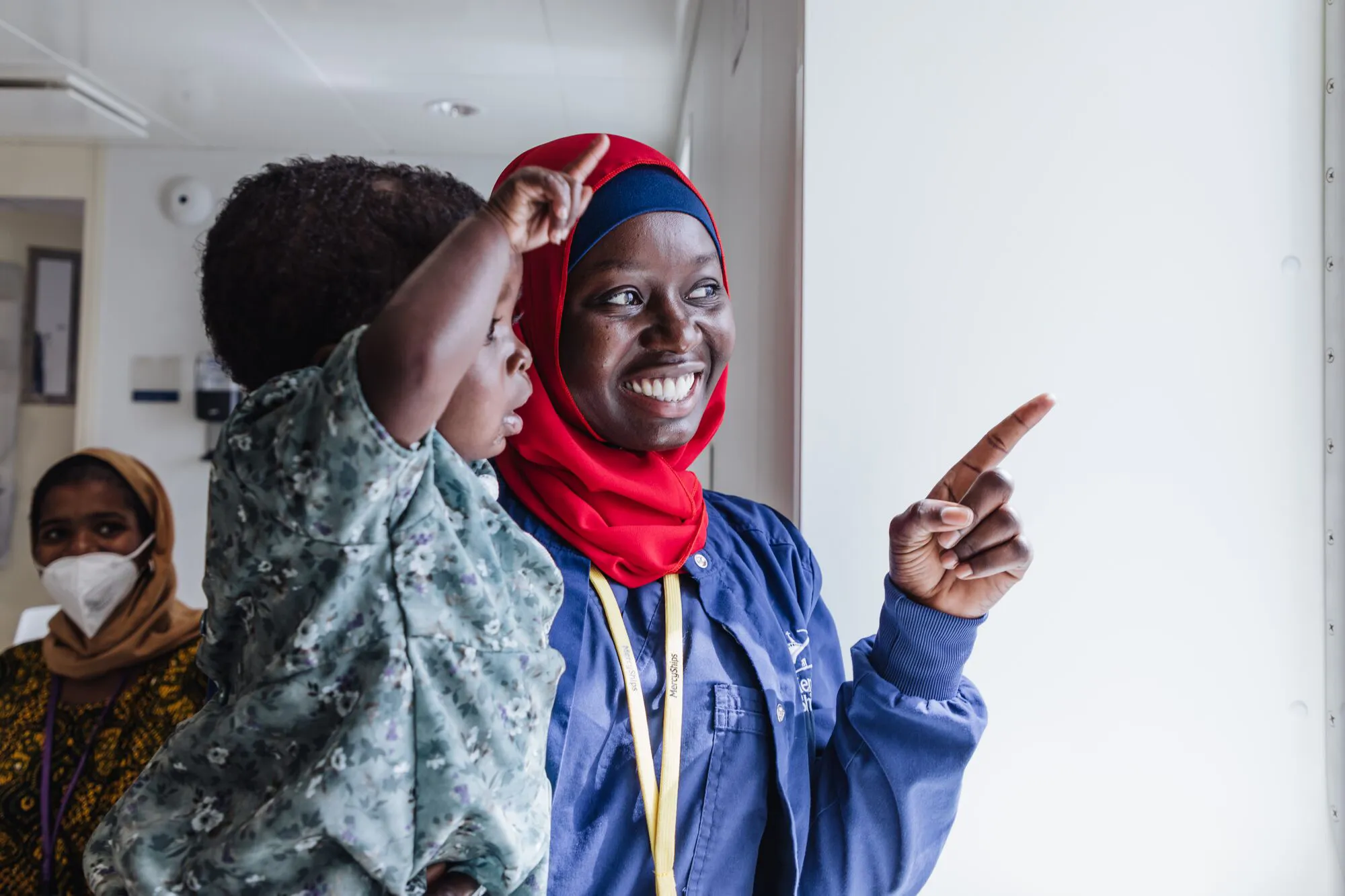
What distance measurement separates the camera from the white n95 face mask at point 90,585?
1.90 meters

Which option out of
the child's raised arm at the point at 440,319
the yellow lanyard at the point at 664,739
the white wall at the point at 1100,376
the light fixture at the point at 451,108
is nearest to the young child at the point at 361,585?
the child's raised arm at the point at 440,319

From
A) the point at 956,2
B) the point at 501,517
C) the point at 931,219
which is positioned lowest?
the point at 501,517

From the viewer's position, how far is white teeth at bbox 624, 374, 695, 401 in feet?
3.21

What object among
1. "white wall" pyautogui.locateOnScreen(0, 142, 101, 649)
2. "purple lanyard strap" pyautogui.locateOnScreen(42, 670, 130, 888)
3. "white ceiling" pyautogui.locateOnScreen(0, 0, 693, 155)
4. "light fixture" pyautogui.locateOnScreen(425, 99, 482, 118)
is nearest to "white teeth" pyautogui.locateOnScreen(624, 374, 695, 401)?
"purple lanyard strap" pyautogui.locateOnScreen(42, 670, 130, 888)

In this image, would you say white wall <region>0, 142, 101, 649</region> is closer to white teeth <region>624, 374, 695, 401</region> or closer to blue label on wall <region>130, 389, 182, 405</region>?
blue label on wall <region>130, 389, 182, 405</region>

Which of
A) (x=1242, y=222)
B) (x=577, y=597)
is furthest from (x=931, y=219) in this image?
(x=577, y=597)

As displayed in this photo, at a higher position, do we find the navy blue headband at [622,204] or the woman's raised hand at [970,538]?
the navy blue headband at [622,204]

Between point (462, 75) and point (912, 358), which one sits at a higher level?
point (462, 75)

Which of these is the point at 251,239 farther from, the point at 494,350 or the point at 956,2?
the point at 956,2

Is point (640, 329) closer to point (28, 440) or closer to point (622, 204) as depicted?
point (622, 204)

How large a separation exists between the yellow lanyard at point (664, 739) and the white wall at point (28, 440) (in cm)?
463

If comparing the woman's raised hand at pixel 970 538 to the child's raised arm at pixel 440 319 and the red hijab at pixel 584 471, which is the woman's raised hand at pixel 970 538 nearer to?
the red hijab at pixel 584 471

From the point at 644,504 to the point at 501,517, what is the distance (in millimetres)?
274

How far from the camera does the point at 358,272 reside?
2.38ft
